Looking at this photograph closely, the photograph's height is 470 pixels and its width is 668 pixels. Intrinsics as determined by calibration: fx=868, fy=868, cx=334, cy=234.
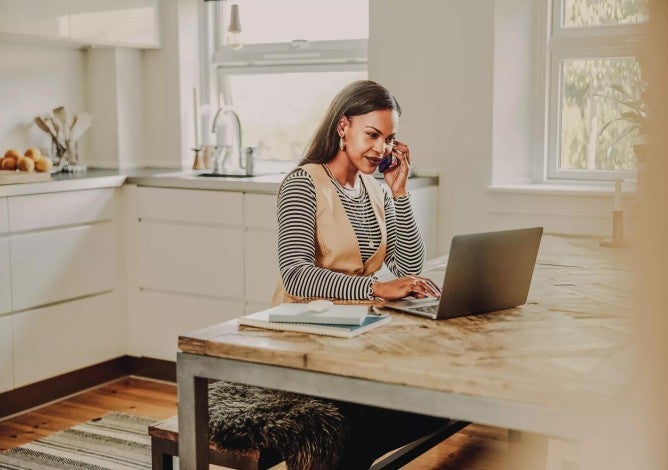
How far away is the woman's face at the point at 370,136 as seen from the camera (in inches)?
88.1

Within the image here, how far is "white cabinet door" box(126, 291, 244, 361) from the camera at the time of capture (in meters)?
3.95

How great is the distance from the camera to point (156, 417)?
3609mm

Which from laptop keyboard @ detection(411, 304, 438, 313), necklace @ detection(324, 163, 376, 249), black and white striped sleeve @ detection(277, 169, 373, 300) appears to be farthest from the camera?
necklace @ detection(324, 163, 376, 249)

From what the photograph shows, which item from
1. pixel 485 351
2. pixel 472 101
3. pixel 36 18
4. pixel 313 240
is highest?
pixel 36 18

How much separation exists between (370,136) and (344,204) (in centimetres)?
20

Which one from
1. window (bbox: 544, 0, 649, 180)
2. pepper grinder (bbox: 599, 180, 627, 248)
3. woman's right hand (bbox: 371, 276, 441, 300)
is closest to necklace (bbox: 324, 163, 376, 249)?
woman's right hand (bbox: 371, 276, 441, 300)

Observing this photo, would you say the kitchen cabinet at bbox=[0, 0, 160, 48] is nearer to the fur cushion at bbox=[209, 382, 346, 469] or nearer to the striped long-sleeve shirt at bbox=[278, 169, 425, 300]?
the striped long-sleeve shirt at bbox=[278, 169, 425, 300]

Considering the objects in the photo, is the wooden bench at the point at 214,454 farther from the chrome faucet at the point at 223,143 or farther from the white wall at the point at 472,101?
the chrome faucet at the point at 223,143

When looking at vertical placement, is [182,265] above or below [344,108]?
below

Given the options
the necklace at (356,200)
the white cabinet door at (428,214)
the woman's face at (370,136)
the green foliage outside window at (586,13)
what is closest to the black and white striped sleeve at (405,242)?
the necklace at (356,200)

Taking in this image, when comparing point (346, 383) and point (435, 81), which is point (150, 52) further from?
point (346, 383)

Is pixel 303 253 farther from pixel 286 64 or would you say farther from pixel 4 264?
pixel 286 64

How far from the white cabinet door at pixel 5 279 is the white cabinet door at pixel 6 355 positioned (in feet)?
0.18

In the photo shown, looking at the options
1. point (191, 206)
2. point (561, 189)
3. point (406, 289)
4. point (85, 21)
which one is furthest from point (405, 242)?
point (85, 21)
